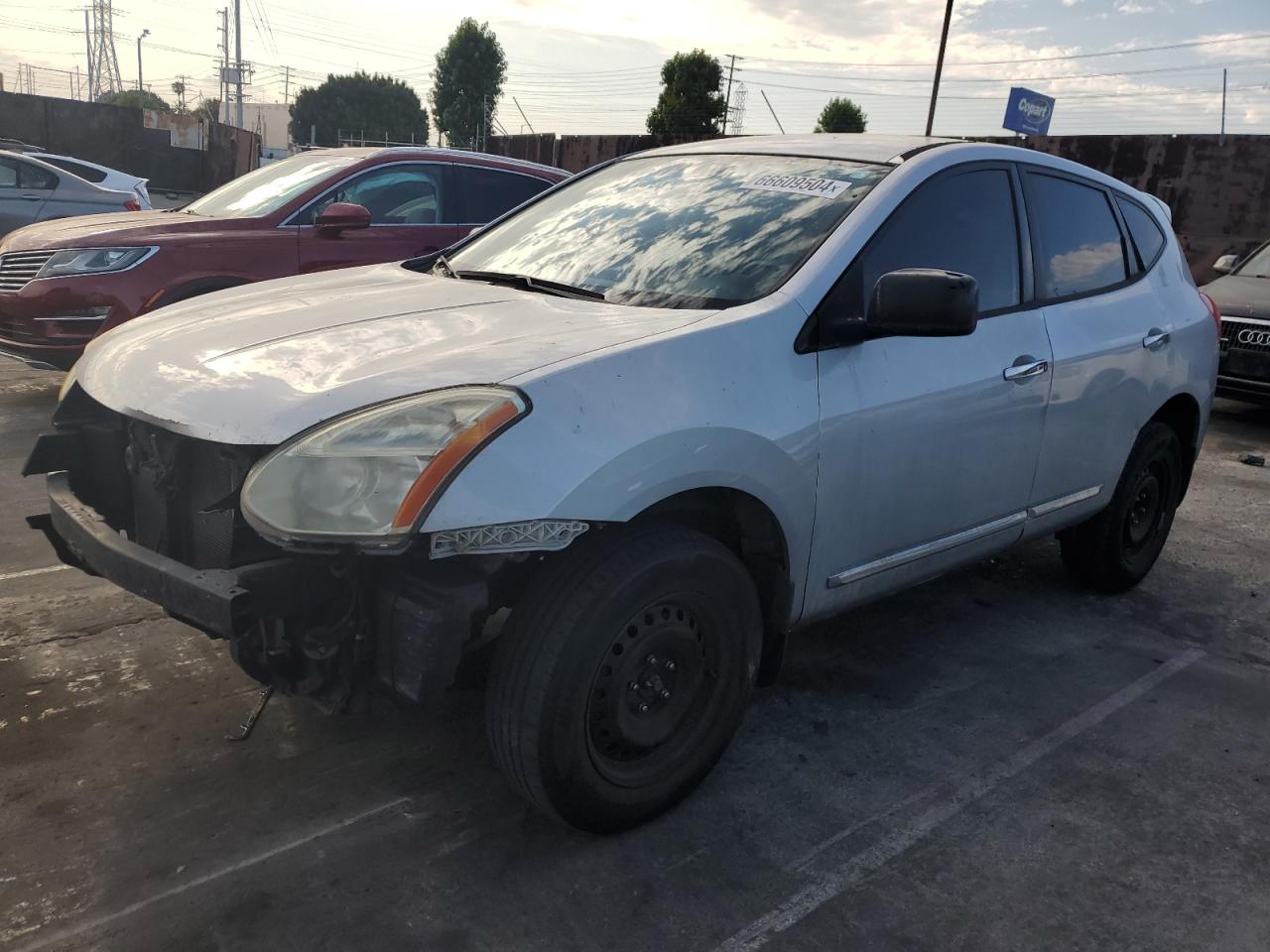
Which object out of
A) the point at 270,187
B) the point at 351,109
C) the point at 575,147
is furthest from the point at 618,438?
the point at 351,109

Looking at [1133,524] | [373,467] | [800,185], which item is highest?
[800,185]

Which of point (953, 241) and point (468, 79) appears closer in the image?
point (953, 241)

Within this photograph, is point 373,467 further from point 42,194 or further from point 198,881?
point 42,194

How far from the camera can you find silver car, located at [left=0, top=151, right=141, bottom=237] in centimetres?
1072

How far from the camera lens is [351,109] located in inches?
3295

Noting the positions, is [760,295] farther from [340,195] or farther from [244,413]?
[340,195]

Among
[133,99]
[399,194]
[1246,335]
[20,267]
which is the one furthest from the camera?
[133,99]

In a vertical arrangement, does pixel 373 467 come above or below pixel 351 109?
below

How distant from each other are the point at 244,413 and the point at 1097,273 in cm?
314

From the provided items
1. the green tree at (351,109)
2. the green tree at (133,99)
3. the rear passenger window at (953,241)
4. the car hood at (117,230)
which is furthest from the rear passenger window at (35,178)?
the green tree at (133,99)

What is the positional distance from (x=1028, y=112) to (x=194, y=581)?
20.9 m

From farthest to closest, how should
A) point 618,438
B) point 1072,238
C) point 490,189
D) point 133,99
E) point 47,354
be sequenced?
point 133,99
point 490,189
point 47,354
point 1072,238
point 618,438

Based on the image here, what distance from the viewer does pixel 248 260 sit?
256 inches

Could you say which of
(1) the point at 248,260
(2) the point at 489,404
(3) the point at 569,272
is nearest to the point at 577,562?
(2) the point at 489,404
